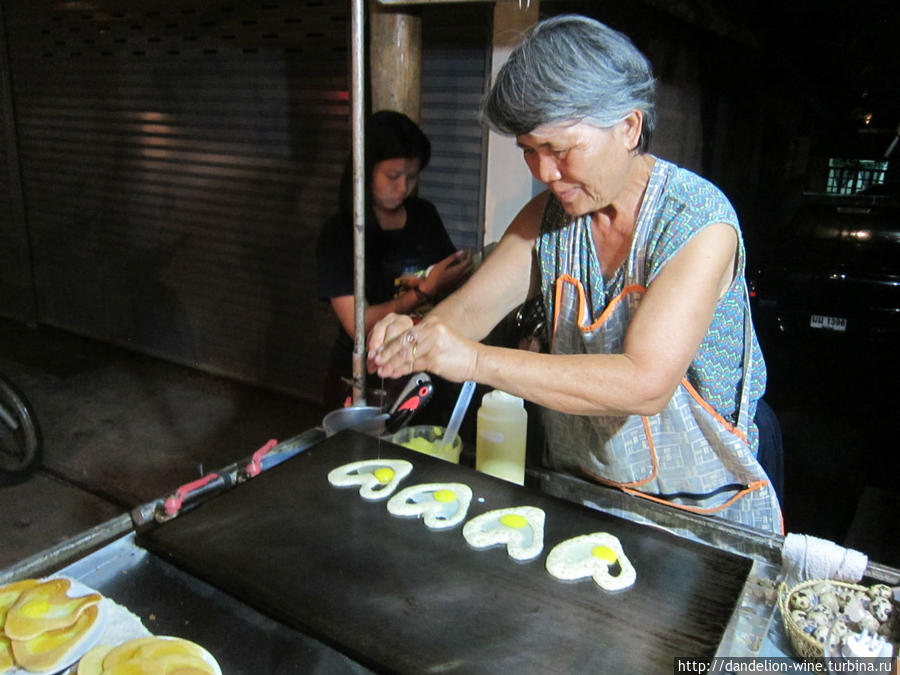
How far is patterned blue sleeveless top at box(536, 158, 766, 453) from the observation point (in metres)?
1.37

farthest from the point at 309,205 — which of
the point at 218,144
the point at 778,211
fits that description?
the point at 778,211

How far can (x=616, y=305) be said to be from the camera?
1.50 metres

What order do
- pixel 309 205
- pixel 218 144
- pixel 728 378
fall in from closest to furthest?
pixel 728 378 < pixel 309 205 < pixel 218 144

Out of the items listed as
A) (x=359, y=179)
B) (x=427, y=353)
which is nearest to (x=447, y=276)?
(x=359, y=179)

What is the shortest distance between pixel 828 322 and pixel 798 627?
4.00 meters

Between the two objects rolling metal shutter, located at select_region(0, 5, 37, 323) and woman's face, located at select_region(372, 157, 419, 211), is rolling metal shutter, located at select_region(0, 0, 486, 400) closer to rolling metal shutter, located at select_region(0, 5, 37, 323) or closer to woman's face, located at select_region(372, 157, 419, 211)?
rolling metal shutter, located at select_region(0, 5, 37, 323)

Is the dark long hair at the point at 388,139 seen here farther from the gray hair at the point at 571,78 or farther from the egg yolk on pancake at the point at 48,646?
the egg yolk on pancake at the point at 48,646

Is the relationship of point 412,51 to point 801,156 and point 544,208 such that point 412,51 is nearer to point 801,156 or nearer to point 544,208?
point 544,208

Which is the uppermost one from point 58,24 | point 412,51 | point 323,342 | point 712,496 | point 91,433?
point 58,24

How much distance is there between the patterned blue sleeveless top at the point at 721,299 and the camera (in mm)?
1369

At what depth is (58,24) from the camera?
5.88 meters

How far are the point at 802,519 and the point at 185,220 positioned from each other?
16.2 feet

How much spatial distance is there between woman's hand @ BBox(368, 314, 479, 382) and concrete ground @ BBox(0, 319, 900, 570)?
2.66m

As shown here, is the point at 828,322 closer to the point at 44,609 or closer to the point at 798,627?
the point at 798,627
